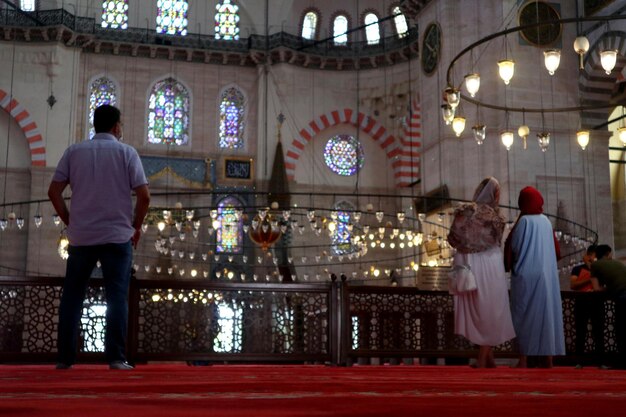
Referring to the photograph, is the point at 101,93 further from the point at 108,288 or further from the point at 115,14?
the point at 108,288

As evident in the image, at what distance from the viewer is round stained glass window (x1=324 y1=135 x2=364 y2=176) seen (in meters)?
20.3

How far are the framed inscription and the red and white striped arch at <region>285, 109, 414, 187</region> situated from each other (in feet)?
2.90

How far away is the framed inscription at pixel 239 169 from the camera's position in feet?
64.0

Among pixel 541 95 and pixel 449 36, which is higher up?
pixel 449 36

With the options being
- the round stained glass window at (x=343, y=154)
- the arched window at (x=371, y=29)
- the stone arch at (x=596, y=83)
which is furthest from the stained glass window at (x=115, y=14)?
the stone arch at (x=596, y=83)

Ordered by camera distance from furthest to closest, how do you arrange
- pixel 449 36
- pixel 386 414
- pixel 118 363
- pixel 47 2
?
pixel 47 2, pixel 449 36, pixel 118 363, pixel 386 414

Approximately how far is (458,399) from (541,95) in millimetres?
12963

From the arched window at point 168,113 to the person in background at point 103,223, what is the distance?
15.6 meters

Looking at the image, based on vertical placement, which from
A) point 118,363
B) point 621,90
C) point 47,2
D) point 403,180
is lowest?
point 118,363

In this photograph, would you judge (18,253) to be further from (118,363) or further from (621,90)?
(118,363)

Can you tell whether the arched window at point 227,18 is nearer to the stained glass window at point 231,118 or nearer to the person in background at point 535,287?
the stained glass window at point 231,118

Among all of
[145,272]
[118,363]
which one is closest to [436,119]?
[145,272]

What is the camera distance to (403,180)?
1991 centimetres

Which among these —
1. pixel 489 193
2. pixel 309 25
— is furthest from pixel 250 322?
pixel 309 25
